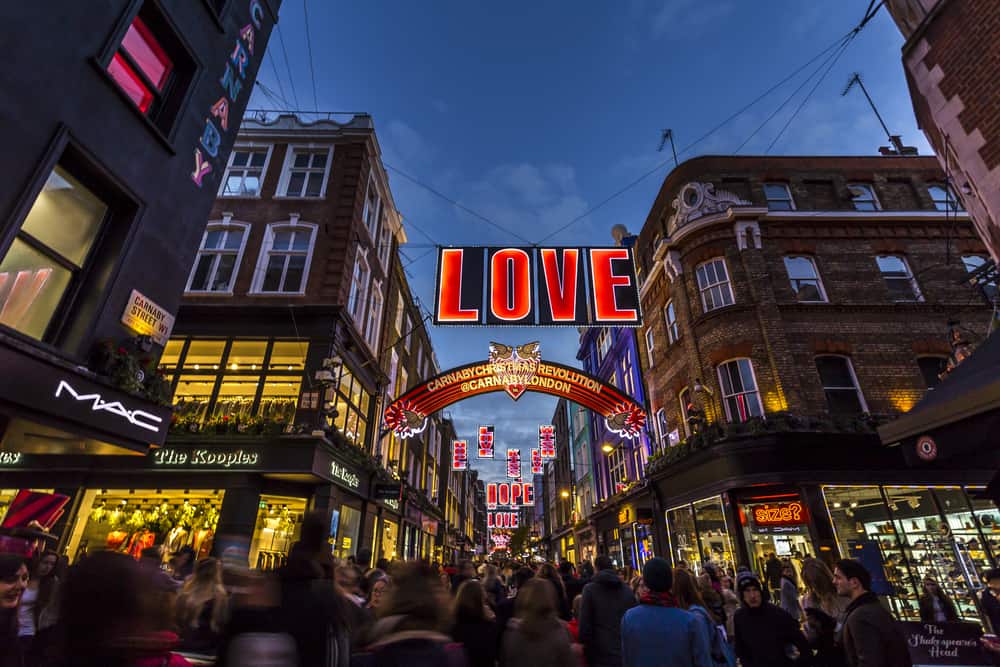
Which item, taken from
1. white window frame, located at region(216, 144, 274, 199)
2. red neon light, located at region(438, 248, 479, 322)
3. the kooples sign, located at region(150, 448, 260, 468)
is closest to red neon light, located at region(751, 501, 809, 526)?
red neon light, located at region(438, 248, 479, 322)

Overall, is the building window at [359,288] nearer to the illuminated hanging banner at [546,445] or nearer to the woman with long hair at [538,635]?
the woman with long hair at [538,635]

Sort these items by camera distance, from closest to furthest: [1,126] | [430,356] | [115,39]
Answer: [1,126]
[115,39]
[430,356]

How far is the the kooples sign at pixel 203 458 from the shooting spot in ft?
40.7

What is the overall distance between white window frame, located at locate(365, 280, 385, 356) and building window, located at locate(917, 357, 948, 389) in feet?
68.4

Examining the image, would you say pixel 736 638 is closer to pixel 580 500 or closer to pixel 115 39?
pixel 115 39

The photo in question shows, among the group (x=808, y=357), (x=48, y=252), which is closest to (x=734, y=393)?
(x=808, y=357)

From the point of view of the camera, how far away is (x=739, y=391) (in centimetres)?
1606

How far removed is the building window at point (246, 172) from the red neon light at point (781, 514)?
2096 centimetres

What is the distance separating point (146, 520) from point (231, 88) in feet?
39.1

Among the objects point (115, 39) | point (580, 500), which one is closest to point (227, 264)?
point (115, 39)

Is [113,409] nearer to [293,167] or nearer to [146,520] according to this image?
[146,520]

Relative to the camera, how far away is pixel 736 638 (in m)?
4.81

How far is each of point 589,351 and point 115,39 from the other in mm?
33951

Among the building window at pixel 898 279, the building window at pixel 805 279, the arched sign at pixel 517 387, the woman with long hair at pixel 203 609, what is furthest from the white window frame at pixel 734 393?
the woman with long hair at pixel 203 609
